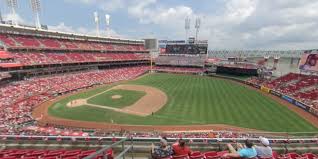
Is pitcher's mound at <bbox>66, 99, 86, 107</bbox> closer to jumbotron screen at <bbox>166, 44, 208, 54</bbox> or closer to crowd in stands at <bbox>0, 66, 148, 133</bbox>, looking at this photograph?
crowd in stands at <bbox>0, 66, 148, 133</bbox>

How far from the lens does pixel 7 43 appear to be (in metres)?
45.7

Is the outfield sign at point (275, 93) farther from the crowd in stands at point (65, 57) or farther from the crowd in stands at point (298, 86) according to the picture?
the crowd in stands at point (65, 57)

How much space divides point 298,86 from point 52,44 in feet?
203

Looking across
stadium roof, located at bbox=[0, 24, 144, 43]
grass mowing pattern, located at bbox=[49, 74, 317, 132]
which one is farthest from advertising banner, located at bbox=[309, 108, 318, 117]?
stadium roof, located at bbox=[0, 24, 144, 43]

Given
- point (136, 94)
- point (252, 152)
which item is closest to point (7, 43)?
point (136, 94)

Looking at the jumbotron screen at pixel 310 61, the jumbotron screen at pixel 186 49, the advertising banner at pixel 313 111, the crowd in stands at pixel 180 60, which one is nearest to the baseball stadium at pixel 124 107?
the jumbotron screen at pixel 310 61

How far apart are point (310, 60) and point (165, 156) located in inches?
2002

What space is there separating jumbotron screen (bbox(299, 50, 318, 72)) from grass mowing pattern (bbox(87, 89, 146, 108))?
119ft

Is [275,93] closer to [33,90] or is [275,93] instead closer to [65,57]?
[33,90]

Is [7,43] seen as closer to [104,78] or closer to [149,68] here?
[104,78]

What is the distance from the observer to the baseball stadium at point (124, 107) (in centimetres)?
1095

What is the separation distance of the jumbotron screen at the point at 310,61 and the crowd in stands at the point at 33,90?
4751cm

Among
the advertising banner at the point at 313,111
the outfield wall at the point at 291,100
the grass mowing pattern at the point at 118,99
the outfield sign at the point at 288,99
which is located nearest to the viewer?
the advertising banner at the point at 313,111

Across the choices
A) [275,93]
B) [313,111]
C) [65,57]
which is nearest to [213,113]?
[313,111]
